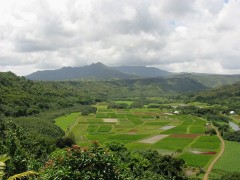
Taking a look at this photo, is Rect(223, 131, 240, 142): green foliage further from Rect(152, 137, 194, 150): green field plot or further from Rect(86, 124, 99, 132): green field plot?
Rect(86, 124, 99, 132): green field plot

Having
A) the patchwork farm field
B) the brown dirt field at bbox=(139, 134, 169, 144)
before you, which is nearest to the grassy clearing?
the patchwork farm field

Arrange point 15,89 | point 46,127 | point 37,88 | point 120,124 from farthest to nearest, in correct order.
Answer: point 37,88
point 15,89
point 120,124
point 46,127

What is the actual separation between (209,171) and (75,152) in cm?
4830

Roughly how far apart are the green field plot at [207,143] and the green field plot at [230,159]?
2941 millimetres

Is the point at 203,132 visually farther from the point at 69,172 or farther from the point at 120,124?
the point at 69,172

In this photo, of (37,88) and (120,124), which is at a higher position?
(37,88)

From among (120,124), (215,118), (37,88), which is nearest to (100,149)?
(120,124)

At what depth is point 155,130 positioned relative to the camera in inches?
4343

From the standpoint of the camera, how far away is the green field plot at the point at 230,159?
199 feet

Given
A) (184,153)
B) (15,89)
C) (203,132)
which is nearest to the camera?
(184,153)

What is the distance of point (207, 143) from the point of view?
3381 inches

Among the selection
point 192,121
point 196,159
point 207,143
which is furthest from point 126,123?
point 196,159

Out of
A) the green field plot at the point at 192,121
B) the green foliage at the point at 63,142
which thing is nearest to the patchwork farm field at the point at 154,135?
the green field plot at the point at 192,121

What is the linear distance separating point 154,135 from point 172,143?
1470 cm
